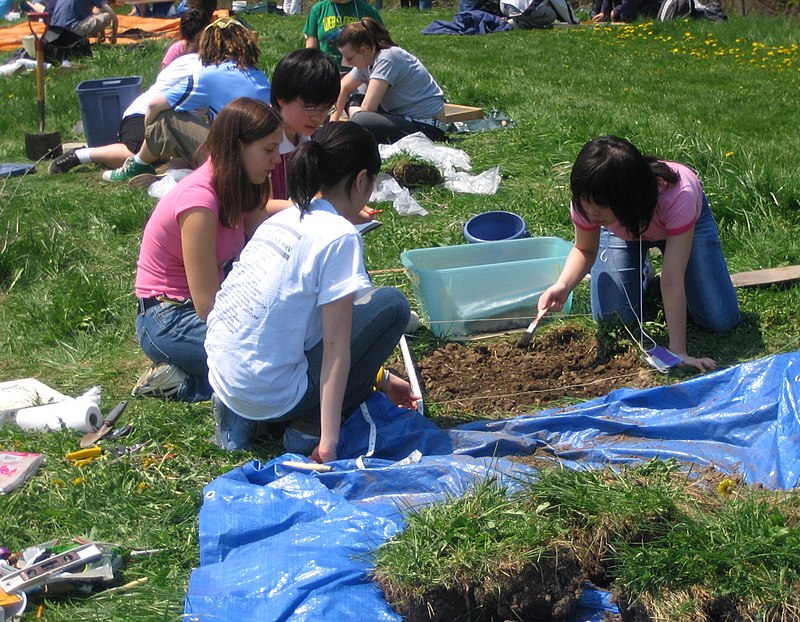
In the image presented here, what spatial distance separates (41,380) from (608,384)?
2351 millimetres

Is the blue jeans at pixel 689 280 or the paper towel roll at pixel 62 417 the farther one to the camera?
the blue jeans at pixel 689 280

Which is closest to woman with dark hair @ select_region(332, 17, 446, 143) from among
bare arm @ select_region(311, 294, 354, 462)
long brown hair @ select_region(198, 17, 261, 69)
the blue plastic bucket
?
long brown hair @ select_region(198, 17, 261, 69)

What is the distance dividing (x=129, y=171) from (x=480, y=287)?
3.53m

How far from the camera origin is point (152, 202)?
6.07 m

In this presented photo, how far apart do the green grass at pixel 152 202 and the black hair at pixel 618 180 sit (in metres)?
0.78

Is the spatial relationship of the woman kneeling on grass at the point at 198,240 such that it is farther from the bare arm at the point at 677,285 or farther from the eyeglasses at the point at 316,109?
the bare arm at the point at 677,285

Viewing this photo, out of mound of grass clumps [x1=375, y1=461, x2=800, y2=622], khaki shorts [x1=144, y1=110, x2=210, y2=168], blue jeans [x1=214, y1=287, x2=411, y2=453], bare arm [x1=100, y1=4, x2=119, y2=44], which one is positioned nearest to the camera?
mound of grass clumps [x1=375, y1=461, x2=800, y2=622]

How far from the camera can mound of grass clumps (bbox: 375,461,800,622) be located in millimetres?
2164

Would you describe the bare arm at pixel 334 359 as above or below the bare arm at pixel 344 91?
above

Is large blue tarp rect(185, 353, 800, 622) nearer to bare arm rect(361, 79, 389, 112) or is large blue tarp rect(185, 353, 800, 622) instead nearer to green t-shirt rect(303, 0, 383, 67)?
bare arm rect(361, 79, 389, 112)

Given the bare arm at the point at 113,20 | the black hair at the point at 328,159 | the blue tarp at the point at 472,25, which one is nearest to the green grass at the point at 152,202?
the black hair at the point at 328,159

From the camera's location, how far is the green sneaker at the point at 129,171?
668cm

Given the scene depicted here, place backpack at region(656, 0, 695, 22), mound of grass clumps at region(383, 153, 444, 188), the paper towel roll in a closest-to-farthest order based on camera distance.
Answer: the paper towel roll, mound of grass clumps at region(383, 153, 444, 188), backpack at region(656, 0, 695, 22)

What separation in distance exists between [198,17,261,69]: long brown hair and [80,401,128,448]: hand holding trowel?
8.45ft
